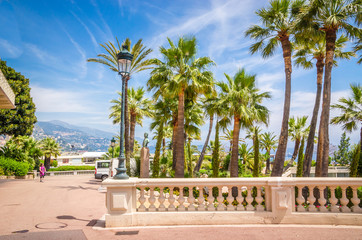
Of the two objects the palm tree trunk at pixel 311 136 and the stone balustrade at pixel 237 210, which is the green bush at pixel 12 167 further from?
the palm tree trunk at pixel 311 136

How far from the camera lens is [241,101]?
63.5ft

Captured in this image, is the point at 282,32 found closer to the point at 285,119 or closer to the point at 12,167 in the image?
the point at 285,119

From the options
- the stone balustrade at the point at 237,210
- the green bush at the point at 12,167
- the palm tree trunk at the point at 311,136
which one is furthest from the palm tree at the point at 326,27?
the green bush at the point at 12,167

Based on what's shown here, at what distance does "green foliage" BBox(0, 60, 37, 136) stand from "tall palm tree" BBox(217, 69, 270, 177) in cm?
2857

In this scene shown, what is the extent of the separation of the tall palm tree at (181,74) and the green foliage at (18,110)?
25621 millimetres

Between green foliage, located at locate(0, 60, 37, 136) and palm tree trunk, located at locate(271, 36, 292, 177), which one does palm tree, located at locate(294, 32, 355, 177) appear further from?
green foliage, located at locate(0, 60, 37, 136)

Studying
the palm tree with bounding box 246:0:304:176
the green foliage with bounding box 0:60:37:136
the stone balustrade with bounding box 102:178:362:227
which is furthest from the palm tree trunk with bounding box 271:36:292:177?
the green foliage with bounding box 0:60:37:136

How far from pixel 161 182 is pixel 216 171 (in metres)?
13.3

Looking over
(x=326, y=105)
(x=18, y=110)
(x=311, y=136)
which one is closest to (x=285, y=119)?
(x=326, y=105)

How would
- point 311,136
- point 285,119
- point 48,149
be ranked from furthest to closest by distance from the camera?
point 48,149, point 311,136, point 285,119

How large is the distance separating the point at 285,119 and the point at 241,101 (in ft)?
13.7

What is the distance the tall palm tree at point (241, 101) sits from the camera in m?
19.1

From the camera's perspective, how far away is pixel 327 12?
45.7 feet

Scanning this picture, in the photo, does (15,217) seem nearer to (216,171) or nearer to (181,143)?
(181,143)
